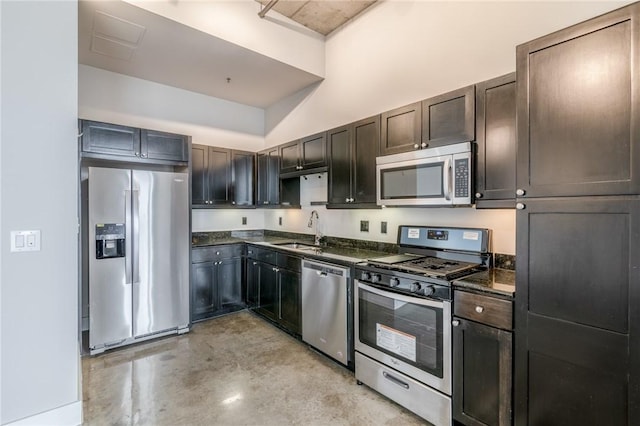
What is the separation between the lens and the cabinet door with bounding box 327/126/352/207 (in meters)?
3.24

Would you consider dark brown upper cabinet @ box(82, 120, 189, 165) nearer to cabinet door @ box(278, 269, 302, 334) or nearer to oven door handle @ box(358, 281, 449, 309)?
cabinet door @ box(278, 269, 302, 334)

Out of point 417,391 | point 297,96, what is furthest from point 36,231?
point 297,96

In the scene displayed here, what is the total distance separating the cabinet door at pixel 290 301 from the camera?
3.36 meters

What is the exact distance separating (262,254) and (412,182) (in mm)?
2190

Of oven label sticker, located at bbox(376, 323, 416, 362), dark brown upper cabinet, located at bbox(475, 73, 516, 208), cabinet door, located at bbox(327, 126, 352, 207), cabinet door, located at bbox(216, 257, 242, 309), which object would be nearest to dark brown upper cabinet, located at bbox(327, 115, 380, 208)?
cabinet door, located at bbox(327, 126, 352, 207)

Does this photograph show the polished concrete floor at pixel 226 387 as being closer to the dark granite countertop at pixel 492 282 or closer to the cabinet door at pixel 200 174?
the dark granite countertop at pixel 492 282

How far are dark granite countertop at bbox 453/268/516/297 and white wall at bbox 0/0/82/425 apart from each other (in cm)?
260

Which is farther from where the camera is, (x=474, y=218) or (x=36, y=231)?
(x=474, y=218)

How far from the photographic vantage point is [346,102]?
3.80 meters

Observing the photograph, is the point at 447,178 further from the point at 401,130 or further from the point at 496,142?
the point at 401,130

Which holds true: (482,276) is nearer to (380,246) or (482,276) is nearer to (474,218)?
(474,218)

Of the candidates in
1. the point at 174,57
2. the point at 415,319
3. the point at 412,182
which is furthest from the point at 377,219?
the point at 174,57

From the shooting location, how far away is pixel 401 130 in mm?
2713

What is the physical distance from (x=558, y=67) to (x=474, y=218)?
1.25 metres
